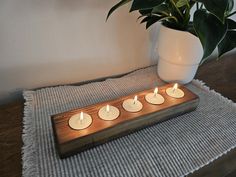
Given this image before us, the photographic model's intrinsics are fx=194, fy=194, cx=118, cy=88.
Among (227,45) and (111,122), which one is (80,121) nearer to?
(111,122)

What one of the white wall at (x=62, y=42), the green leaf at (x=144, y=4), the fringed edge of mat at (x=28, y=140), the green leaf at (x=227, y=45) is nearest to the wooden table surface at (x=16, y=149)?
the fringed edge of mat at (x=28, y=140)

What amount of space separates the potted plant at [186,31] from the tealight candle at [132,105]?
198mm

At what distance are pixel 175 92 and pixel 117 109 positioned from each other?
21cm

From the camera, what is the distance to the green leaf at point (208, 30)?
43 cm

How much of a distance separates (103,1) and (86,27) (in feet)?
0.34

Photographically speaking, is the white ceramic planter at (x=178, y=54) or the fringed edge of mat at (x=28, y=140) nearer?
the fringed edge of mat at (x=28, y=140)

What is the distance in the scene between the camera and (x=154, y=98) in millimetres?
580

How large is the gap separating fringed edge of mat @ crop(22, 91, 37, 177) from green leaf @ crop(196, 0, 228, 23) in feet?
1.67

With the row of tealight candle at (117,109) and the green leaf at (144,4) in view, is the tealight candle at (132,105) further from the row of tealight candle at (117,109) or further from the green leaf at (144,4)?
the green leaf at (144,4)

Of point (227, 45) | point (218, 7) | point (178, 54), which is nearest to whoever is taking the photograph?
point (218, 7)

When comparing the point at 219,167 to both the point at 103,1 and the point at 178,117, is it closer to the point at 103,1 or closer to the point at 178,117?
the point at 178,117

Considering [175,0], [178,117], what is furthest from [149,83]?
[175,0]

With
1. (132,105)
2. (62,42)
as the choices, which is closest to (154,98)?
(132,105)

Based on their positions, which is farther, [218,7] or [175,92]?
[175,92]
